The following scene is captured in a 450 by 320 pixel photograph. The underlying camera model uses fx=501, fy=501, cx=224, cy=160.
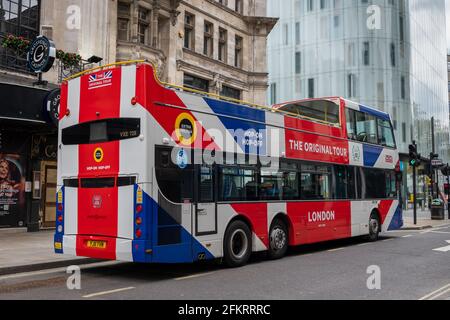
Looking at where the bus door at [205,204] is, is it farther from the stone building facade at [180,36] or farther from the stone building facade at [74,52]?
the stone building facade at [180,36]

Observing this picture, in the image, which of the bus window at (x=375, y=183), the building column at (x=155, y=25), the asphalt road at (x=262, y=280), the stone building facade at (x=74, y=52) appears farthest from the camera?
the building column at (x=155, y=25)

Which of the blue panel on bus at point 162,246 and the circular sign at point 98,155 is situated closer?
the blue panel on bus at point 162,246

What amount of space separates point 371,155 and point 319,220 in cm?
395

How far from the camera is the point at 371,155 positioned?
1617 centimetres

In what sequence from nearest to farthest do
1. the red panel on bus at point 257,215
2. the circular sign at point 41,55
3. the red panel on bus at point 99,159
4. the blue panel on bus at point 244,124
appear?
1. the red panel on bus at point 99,159
2. the blue panel on bus at point 244,124
3. the red panel on bus at point 257,215
4. the circular sign at point 41,55

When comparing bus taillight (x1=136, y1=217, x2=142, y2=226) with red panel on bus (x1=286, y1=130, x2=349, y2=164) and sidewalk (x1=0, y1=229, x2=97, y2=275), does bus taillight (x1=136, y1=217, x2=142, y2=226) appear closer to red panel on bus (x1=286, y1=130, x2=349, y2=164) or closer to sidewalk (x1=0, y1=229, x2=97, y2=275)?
sidewalk (x1=0, y1=229, x2=97, y2=275)

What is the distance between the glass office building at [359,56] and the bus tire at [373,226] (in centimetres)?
3547

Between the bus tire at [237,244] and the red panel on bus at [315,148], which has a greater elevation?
the red panel on bus at [315,148]

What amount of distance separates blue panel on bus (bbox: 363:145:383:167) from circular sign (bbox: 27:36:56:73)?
1019 centimetres

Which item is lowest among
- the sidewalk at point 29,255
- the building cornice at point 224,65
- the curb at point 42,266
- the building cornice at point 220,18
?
the curb at point 42,266

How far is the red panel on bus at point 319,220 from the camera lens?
12.6 m

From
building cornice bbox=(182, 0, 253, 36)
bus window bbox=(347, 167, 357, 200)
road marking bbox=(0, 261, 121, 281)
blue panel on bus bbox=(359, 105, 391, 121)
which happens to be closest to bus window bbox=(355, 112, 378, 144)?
blue panel on bus bbox=(359, 105, 391, 121)

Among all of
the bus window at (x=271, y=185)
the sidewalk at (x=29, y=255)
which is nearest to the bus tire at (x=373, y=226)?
the bus window at (x=271, y=185)
